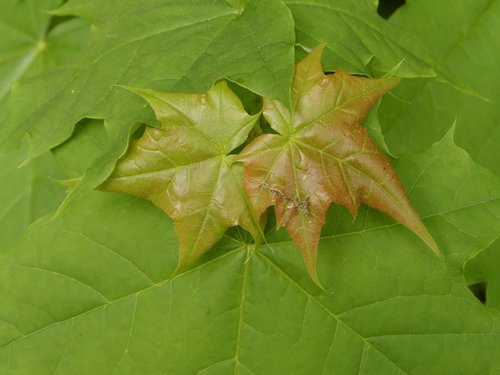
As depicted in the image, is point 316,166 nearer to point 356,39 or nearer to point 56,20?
point 356,39

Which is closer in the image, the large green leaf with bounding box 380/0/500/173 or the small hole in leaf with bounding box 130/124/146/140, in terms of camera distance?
the small hole in leaf with bounding box 130/124/146/140

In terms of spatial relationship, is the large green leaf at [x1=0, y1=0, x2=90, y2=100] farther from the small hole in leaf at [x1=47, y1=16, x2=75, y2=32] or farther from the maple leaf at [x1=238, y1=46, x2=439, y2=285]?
the maple leaf at [x1=238, y1=46, x2=439, y2=285]

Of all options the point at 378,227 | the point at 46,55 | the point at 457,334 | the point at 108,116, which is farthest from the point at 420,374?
the point at 46,55

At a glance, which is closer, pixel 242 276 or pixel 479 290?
pixel 242 276

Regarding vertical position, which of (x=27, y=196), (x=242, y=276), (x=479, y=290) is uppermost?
(x=242, y=276)

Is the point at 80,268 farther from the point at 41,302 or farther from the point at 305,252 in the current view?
the point at 305,252

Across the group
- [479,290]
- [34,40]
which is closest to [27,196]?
[34,40]

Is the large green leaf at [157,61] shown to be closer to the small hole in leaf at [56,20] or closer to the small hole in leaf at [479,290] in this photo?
the small hole in leaf at [56,20]

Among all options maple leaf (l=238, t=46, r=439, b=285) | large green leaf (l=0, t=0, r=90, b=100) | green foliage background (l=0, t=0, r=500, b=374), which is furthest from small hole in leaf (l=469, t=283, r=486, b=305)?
large green leaf (l=0, t=0, r=90, b=100)
